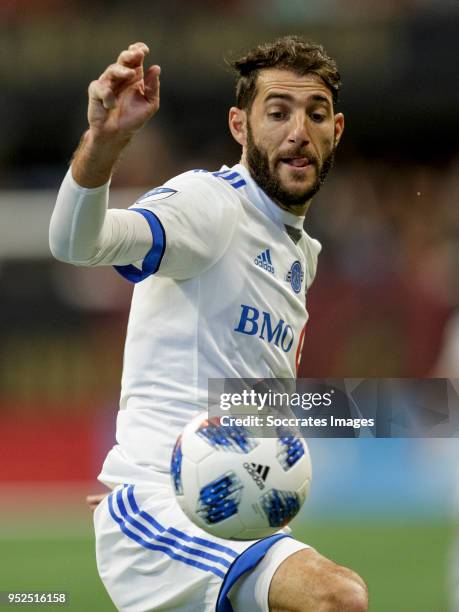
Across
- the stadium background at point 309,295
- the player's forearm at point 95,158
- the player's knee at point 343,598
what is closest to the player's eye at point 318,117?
the player's forearm at point 95,158

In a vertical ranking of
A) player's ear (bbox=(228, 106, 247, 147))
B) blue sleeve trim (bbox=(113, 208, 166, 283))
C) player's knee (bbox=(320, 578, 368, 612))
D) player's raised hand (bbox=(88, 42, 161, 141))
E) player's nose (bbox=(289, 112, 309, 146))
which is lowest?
player's knee (bbox=(320, 578, 368, 612))

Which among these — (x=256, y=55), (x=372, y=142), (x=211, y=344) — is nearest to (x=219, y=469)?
(x=211, y=344)

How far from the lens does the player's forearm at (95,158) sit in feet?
10.3

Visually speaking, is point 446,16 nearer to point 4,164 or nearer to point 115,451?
point 4,164

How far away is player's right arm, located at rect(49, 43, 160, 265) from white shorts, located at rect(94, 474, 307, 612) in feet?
2.89

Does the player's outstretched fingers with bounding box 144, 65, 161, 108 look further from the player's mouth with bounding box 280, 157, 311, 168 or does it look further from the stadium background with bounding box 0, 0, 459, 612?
the stadium background with bounding box 0, 0, 459, 612

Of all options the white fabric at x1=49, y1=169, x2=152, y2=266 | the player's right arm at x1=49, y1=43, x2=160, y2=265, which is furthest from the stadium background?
the player's right arm at x1=49, y1=43, x2=160, y2=265

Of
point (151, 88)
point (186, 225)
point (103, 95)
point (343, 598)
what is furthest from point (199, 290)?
point (343, 598)

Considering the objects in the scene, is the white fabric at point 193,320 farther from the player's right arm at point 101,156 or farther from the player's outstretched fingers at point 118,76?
the player's outstretched fingers at point 118,76

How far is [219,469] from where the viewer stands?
339 centimetres

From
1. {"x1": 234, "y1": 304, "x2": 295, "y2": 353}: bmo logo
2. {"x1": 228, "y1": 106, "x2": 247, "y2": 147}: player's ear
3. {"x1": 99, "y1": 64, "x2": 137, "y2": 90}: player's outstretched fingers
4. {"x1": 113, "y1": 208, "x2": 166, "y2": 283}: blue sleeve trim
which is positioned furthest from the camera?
{"x1": 228, "y1": 106, "x2": 247, "y2": 147}: player's ear

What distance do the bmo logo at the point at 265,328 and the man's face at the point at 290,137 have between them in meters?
0.47

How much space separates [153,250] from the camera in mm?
3521

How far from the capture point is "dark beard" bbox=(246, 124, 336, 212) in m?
4.11
